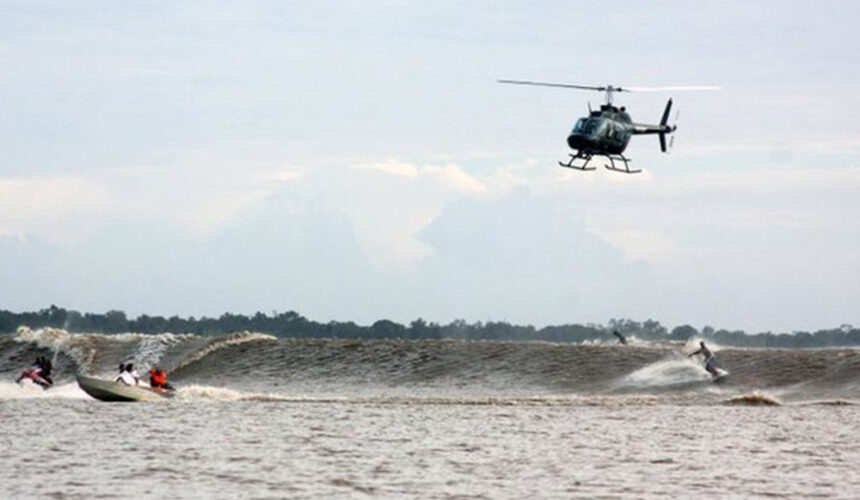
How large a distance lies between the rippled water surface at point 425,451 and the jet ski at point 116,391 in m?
0.80

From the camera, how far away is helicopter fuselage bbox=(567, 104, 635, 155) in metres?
61.1

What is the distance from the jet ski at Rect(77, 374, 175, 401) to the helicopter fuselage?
19.8 meters

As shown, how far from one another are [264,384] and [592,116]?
1716cm

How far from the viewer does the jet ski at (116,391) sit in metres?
48.7

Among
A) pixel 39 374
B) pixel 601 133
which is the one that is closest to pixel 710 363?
pixel 601 133

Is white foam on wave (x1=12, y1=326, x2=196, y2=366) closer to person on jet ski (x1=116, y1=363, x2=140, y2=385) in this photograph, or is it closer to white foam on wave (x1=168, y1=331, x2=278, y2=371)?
white foam on wave (x1=168, y1=331, x2=278, y2=371)

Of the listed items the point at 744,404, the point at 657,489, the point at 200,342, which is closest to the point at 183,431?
the point at 657,489

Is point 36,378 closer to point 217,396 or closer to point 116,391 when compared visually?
point 217,396

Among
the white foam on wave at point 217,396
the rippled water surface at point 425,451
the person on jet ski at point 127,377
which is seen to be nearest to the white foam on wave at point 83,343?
the white foam on wave at point 217,396

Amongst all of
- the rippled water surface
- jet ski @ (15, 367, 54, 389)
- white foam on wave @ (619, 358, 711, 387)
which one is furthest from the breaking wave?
the rippled water surface

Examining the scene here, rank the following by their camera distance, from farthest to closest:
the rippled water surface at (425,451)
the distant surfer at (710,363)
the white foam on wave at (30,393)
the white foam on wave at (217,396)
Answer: the distant surfer at (710,363) → the white foam on wave at (30,393) → the white foam on wave at (217,396) → the rippled water surface at (425,451)

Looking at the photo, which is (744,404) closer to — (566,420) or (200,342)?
(566,420)

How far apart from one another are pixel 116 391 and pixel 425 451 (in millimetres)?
17259

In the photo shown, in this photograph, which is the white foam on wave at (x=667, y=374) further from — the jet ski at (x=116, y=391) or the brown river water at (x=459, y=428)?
the jet ski at (x=116, y=391)
